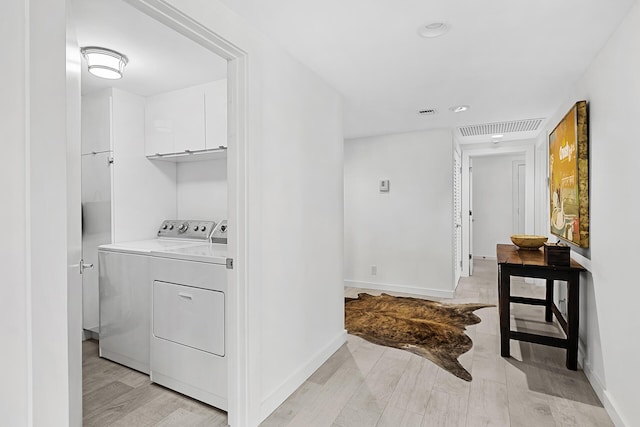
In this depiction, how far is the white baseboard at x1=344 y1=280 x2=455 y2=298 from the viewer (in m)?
4.40

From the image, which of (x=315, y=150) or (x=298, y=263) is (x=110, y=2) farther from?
(x=298, y=263)

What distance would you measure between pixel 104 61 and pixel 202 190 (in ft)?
4.29

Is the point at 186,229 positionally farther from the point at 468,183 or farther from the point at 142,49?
the point at 468,183

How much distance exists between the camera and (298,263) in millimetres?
2344

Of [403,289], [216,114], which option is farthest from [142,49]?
[403,289]

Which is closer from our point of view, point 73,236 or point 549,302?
point 73,236

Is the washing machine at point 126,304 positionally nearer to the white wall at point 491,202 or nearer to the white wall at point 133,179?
the white wall at point 133,179

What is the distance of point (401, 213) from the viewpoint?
465 cm

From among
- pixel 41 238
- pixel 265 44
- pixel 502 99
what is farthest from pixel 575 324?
pixel 41 238

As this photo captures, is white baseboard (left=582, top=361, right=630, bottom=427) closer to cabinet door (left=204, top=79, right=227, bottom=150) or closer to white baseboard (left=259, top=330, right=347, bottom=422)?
white baseboard (left=259, top=330, right=347, bottom=422)

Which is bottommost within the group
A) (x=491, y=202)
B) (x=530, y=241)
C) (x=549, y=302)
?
(x=549, y=302)

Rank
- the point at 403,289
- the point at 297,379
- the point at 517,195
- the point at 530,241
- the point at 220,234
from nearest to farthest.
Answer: the point at 297,379, the point at 220,234, the point at 530,241, the point at 403,289, the point at 517,195

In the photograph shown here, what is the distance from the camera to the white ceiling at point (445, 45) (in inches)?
67.7

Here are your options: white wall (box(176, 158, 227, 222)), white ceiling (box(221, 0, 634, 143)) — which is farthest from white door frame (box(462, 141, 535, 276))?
white wall (box(176, 158, 227, 222))
